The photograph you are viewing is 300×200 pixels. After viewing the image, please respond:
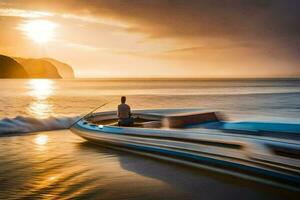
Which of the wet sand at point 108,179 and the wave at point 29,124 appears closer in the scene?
the wet sand at point 108,179

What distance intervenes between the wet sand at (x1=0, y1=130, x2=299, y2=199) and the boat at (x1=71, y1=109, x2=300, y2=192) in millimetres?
332

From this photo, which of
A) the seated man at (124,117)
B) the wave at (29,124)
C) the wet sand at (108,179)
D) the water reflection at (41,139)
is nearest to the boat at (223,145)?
the wet sand at (108,179)

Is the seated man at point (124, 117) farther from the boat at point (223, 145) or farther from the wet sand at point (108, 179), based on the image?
the wet sand at point (108, 179)

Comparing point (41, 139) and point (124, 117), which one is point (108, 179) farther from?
point (41, 139)

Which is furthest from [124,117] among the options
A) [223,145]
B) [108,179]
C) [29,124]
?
[29,124]

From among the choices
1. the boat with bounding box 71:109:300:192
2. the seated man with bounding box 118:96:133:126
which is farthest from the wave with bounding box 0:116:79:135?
the seated man with bounding box 118:96:133:126

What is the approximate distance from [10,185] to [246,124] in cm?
620

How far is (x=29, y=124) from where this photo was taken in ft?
64.3

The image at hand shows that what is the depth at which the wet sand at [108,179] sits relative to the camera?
789 centimetres

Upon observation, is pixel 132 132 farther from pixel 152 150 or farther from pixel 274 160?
pixel 274 160

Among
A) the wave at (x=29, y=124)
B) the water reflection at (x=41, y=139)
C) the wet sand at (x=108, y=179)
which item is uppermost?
the wave at (x=29, y=124)

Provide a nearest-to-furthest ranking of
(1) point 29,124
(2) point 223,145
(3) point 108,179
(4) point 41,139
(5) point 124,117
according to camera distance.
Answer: (3) point 108,179 → (2) point 223,145 → (5) point 124,117 → (4) point 41,139 → (1) point 29,124

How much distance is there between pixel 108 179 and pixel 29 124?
462 inches

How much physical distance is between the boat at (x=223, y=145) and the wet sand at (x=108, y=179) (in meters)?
0.33
